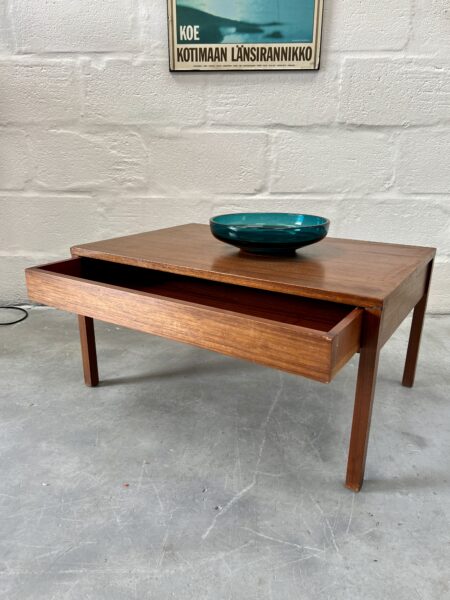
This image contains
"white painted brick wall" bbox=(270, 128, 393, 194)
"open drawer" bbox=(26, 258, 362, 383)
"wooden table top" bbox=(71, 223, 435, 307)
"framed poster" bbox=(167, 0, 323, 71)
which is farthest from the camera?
"white painted brick wall" bbox=(270, 128, 393, 194)

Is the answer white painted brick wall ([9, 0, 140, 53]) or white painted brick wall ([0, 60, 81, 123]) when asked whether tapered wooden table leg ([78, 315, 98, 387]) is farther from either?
white painted brick wall ([9, 0, 140, 53])

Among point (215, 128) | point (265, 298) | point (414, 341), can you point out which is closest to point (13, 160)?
point (215, 128)

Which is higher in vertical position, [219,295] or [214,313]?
[214,313]

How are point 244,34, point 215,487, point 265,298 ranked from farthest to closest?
1. point 244,34
2. point 265,298
3. point 215,487

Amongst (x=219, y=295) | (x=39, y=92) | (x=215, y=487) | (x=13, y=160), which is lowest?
(x=215, y=487)

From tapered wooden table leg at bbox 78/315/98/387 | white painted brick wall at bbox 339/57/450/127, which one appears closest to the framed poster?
white painted brick wall at bbox 339/57/450/127

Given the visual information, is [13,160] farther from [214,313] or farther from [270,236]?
[214,313]

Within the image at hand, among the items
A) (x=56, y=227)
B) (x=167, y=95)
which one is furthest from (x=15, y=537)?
(x=167, y=95)

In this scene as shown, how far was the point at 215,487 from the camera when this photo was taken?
86 centimetres

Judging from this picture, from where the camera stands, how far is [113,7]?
161 cm

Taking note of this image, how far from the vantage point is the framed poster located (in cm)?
154

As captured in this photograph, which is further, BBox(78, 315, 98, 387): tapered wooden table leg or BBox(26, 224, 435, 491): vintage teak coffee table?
BBox(78, 315, 98, 387): tapered wooden table leg

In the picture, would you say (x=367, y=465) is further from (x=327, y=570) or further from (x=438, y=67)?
(x=438, y=67)

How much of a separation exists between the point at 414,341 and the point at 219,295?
0.52m
